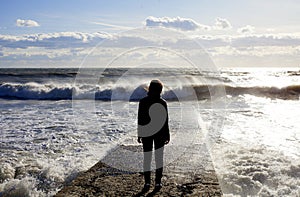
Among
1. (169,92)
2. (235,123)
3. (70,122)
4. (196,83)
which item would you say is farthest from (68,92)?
(235,123)

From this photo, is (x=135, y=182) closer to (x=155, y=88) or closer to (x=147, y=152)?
(x=147, y=152)

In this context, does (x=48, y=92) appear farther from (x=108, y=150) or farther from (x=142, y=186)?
(x=142, y=186)

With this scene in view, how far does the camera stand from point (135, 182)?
6.36 metres

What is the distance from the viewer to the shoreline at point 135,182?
230 inches

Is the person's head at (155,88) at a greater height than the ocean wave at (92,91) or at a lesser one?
greater

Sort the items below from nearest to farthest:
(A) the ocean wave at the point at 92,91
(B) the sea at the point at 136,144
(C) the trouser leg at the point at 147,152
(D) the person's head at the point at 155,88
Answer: (D) the person's head at the point at 155,88 → (C) the trouser leg at the point at 147,152 → (B) the sea at the point at 136,144 → (A) the ocean wave at the point at 92,91

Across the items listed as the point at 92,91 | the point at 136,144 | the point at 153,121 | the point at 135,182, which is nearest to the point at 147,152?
the point at 153,121

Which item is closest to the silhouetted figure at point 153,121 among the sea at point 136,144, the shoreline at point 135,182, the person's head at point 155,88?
the person's head at point 155,88

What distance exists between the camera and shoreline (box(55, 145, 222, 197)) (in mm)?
5836

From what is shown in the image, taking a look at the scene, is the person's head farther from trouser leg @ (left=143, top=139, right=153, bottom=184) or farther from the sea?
the sea

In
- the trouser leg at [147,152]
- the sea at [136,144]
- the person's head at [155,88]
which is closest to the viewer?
the person's head at [155,88]

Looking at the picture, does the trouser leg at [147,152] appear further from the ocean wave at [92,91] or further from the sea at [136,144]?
the ocean wave at [92,91]

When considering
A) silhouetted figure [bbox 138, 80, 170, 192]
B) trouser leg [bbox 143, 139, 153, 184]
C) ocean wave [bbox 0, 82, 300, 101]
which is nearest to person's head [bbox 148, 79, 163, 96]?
silhouetted figure [bbox 138, 80, 170, 192]

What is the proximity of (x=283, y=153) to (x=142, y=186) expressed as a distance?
428 centimetres
